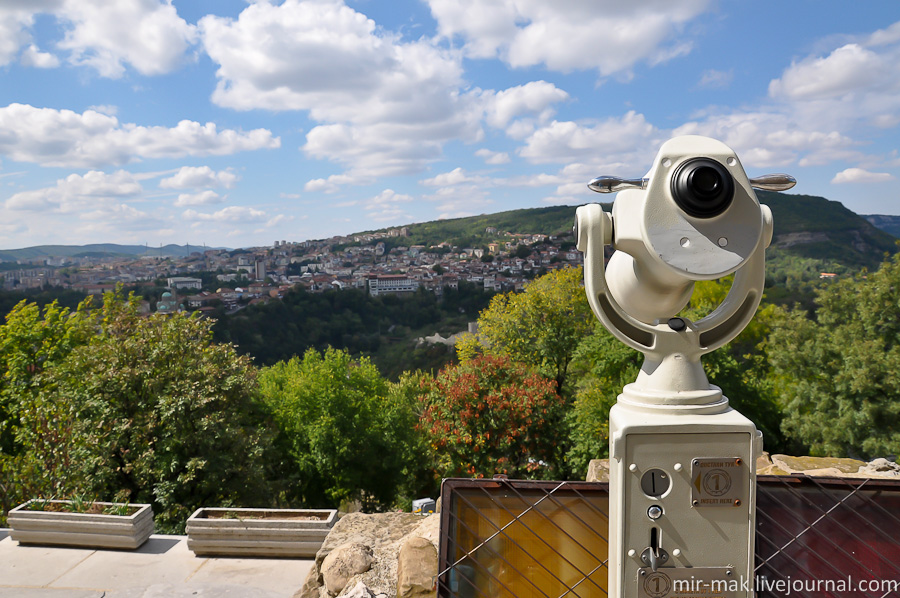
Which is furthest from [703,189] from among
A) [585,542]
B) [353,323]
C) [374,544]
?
[353,323]

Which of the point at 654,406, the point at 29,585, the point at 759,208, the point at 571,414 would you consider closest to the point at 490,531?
the point at 654,406

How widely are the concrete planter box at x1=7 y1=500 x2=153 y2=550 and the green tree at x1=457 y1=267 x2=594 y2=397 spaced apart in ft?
57.5

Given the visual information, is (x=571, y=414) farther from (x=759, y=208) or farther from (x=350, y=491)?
(x=759, y=208)

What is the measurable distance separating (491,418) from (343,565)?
879cm

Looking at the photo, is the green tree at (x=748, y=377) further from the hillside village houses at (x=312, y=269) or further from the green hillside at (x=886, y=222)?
the green hillside at (x=886, y=222)

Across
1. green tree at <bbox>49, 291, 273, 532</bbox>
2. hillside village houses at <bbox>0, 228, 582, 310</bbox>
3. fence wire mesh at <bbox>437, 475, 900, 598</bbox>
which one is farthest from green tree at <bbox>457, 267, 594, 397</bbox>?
fence wire mesh at <bbox>437, 475, 900, 598</bbox>

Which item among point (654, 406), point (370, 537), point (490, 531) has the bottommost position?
point (370, 537)

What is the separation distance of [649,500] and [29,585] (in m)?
5.56

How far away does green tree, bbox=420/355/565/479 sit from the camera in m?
12.3

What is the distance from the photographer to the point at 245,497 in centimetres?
1044

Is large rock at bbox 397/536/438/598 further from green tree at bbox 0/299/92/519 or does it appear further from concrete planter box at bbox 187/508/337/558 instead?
green tree at bbox 0/299/92/519

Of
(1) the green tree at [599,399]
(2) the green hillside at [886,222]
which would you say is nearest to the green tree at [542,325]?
(1) the green tree at [599,399]

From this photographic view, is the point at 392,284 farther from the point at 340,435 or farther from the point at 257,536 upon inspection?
the point at 257,536

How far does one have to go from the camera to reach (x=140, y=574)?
17.2ft
